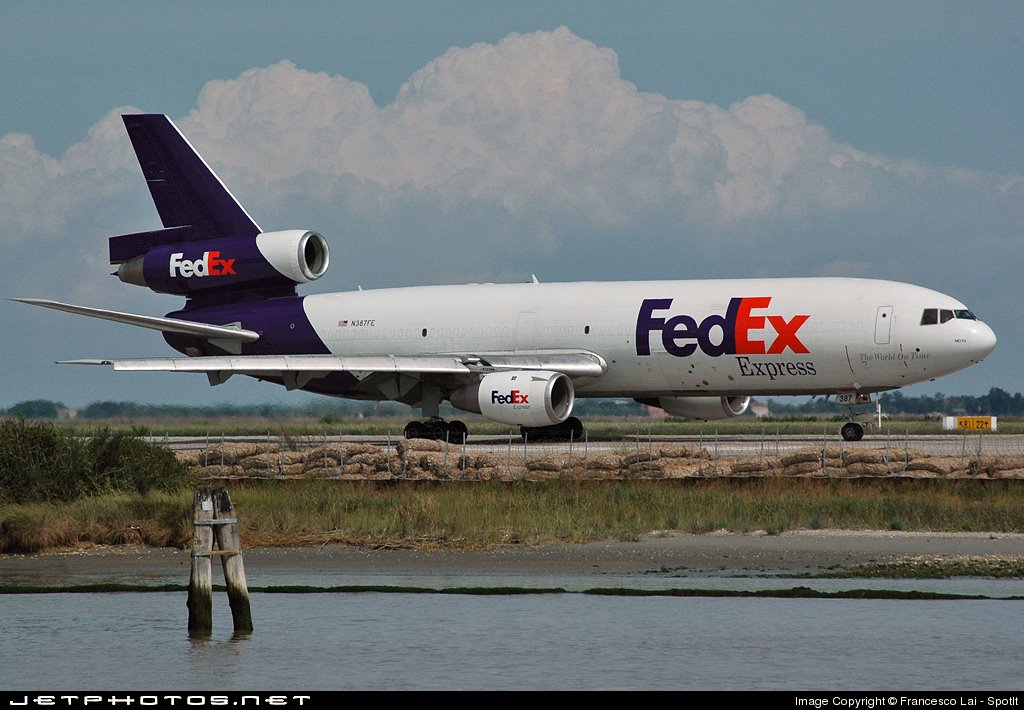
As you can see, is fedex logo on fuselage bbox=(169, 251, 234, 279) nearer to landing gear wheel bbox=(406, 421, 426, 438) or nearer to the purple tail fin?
the purple tail fin

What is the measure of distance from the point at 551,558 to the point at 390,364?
20.7 m

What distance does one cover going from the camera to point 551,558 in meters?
25.3

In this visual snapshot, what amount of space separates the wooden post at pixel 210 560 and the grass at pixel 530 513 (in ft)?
25.5

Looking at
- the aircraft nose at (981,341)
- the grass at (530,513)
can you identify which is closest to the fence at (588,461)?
the grass at (530,513)

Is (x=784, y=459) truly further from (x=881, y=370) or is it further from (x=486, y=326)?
(x=486, y=326)

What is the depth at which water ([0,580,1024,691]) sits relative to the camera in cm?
1655

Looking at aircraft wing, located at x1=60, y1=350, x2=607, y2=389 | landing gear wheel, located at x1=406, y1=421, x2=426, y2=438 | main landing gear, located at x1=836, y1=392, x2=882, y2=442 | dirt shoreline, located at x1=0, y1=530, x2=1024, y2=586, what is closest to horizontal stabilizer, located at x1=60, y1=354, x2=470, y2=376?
aircraft wing, located at x1=60, y1=350, x2=607, y2=389

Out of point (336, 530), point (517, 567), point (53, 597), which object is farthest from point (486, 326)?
point (53, 597)

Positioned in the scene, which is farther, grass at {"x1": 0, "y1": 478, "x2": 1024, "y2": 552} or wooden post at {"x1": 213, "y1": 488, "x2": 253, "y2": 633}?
grass at {"x1": 0, "y1": 478, "x2": 1024, "y2": 552}

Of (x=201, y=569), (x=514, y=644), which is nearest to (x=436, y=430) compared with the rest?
(x=201, y=569)

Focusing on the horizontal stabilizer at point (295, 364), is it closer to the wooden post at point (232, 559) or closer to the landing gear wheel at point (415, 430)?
the landing gear wheel at point (415, 430)

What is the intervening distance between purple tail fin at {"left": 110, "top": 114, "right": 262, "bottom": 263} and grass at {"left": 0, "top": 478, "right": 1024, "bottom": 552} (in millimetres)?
21454

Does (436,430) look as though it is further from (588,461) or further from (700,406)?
(588,461)

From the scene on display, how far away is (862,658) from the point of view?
56.5 feet
